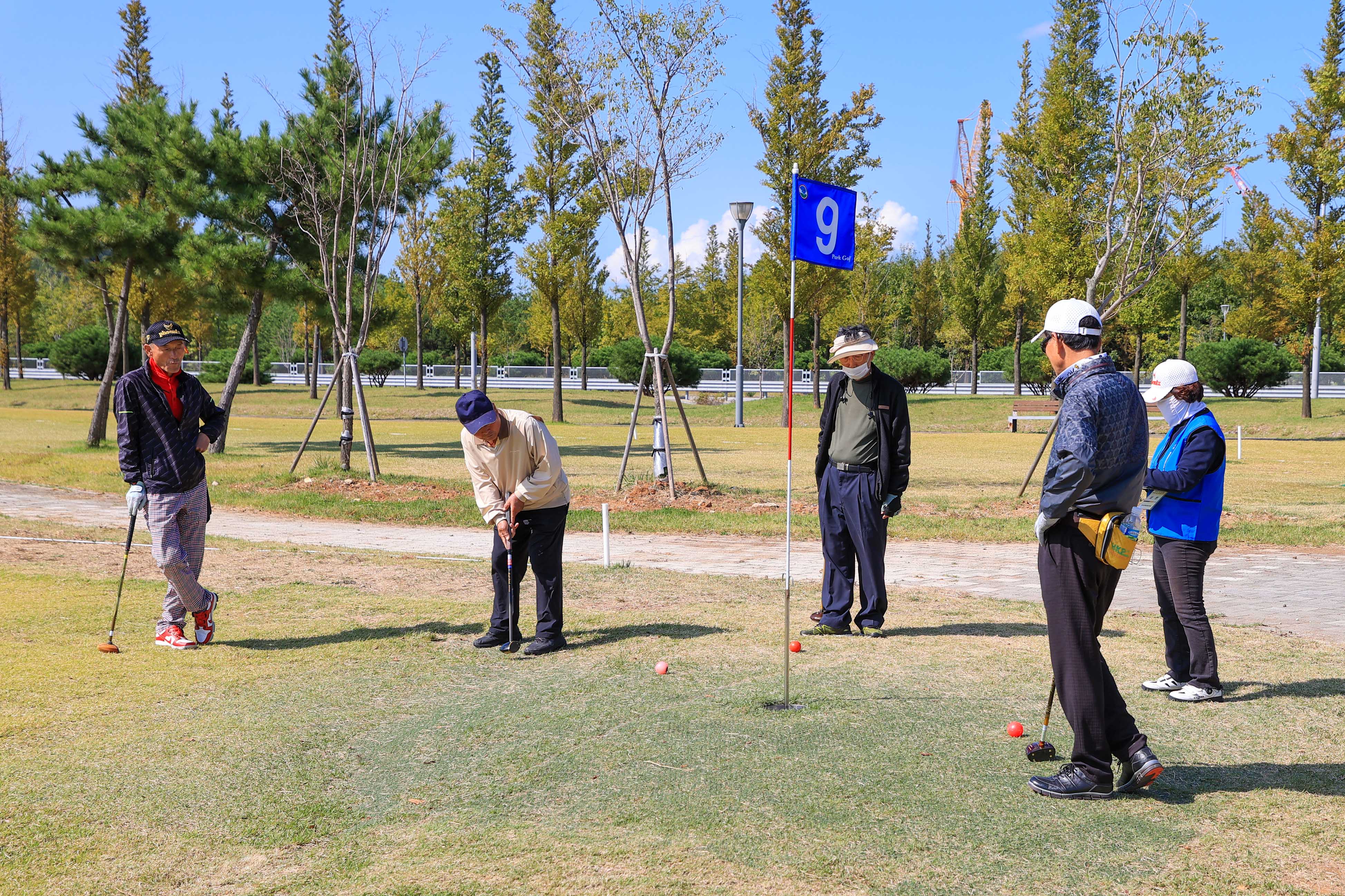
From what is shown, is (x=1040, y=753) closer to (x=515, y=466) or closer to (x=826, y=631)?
(x=826, y=631)

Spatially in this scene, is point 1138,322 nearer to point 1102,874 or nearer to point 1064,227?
point 1064,227

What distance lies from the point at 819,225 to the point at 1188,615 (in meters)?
5.34

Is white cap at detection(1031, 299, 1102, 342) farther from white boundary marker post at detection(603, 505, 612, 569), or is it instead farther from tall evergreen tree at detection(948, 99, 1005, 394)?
tall evergreen tree at detection(948, 99, 1005, 394)

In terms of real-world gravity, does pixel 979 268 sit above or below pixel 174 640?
above

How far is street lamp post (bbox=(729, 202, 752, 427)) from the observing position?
83.7 feet

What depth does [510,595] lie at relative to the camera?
685cm

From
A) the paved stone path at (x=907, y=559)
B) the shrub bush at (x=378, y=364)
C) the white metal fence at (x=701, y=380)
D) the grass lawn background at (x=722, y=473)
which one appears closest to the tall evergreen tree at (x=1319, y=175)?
the grass lawn background at (x=722, y=473)

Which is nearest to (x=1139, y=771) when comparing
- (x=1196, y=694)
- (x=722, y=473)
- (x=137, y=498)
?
(x=1196, y=694)

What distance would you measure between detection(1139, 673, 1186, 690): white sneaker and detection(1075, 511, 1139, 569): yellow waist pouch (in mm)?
2107

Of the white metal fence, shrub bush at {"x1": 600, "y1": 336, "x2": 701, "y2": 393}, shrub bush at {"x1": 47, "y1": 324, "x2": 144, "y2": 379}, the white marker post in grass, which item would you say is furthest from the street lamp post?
shrub bush at {"x1": 47, "y1": 324, "x2": 144, "y2": 379}

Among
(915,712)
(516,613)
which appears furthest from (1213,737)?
(516,613)

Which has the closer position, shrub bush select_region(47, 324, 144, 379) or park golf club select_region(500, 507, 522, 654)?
park golf club select_region(500, 507, 522, 654)

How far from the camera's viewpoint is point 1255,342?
4278 cm

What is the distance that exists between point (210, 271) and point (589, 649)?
60.9ft
